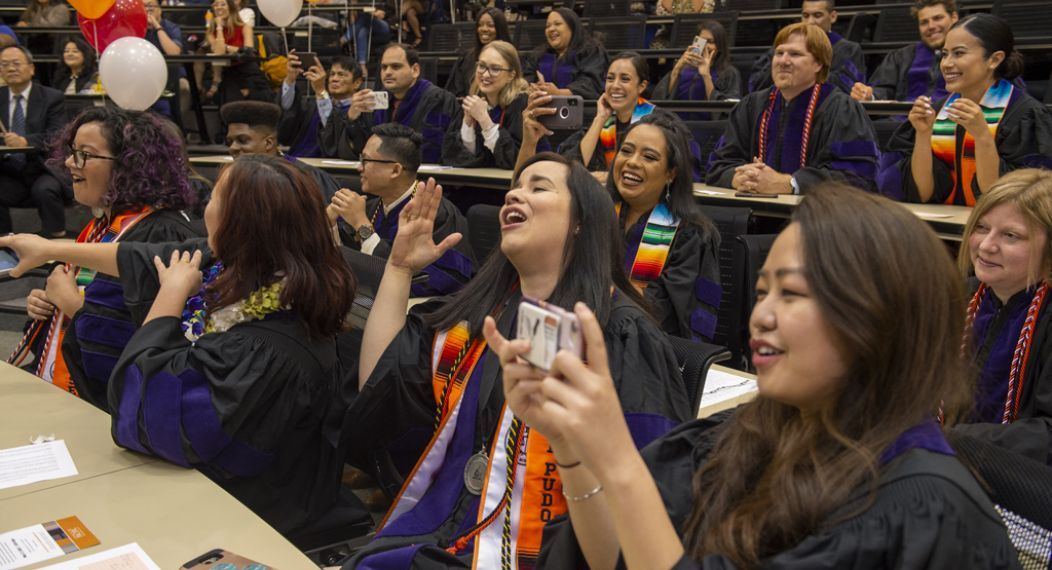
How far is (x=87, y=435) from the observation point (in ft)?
7.55

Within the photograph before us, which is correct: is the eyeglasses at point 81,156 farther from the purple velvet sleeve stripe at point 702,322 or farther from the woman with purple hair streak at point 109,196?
the purple velvet sleeve stripe at point 702,322

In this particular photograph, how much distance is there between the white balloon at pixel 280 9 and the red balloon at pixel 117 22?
0.94 meters

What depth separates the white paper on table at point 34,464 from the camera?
2.03 meters

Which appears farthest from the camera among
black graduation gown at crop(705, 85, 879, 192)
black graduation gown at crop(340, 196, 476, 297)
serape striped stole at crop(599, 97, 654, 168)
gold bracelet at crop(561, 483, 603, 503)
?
serape striped stole at crop(599, 97, 654, 168)

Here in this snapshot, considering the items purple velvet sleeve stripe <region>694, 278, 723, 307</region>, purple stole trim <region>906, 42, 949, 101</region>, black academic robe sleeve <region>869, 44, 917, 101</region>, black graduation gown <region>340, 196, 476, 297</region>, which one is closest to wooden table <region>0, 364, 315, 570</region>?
black graduation gown <region>340, 196, 476, 297</region>

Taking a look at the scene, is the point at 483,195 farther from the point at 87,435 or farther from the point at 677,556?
the point at 677,556

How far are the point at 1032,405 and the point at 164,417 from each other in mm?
2012

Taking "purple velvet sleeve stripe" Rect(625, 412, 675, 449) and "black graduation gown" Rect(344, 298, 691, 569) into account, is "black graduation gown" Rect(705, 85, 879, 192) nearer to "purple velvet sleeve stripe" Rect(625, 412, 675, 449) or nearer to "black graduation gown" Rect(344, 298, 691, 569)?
"black graduation gown" Rect(344, 298, 691, 569)

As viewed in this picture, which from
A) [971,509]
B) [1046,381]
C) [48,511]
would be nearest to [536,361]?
[971,509]

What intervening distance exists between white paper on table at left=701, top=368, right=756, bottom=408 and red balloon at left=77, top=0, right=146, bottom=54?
582 cm

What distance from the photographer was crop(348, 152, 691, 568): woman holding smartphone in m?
1.93

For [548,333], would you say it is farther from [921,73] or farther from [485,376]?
[921,73]

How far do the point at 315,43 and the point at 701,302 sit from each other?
7942 millimetres

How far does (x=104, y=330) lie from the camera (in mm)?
2945
